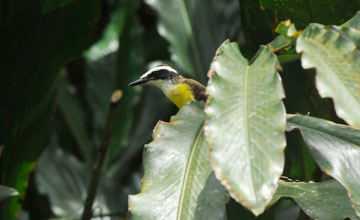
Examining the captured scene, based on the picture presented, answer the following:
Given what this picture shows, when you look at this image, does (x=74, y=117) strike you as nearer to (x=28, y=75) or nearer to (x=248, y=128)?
(x=28, y=75)

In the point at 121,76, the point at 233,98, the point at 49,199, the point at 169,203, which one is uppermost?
the point at 233,98

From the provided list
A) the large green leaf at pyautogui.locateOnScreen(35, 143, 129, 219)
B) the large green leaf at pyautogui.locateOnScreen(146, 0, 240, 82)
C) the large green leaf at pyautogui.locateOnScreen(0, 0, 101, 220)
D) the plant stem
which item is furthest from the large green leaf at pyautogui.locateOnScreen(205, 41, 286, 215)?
the large green leaf at pyautogui.locateOnScreen(35, 143, 129, 219)

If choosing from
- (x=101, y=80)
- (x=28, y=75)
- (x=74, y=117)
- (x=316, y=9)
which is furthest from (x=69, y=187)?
(x=316, y=9)

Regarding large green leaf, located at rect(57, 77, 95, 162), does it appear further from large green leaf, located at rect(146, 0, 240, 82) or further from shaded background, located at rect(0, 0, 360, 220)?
large green leaf, located at rect(146, 0, 240, 82)

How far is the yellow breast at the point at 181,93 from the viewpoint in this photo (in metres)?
2.04

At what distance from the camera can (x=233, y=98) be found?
1.09 m

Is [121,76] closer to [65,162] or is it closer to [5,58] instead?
[65,162]

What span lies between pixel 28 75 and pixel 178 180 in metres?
1.07

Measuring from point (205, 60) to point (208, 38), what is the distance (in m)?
0.11

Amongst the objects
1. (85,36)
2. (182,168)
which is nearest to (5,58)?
(85,36)

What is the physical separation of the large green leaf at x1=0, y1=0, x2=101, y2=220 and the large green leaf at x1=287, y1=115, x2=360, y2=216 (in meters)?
1.07

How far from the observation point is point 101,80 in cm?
296

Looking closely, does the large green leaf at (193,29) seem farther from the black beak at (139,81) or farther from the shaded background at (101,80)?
the black beak at (139,81)

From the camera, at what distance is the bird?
6.63 feet
